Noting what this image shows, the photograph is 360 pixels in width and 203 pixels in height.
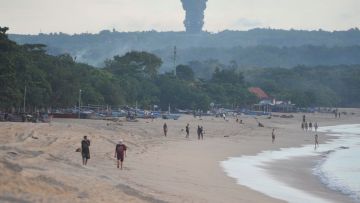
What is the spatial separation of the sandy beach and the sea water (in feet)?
1.82

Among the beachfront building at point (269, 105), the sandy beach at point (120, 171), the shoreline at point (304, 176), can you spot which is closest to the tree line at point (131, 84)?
the beachfront building at point (269, 105)

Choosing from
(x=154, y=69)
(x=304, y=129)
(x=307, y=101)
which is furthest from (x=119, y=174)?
(x=307, y=101)

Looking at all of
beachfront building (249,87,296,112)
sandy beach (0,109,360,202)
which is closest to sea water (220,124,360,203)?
sandy beach (0,109,360,202)

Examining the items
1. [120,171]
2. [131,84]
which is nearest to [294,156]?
[120,171]

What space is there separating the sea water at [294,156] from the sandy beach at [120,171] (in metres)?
0.56

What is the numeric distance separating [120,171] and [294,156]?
774 inches

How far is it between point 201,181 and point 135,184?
15.3 ft

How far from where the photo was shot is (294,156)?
37.9 metres

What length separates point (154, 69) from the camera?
328 feet

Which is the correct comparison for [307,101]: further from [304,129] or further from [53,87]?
[53,87]

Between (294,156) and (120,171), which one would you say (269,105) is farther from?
(120,171)

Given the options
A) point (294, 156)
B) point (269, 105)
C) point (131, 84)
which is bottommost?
point (294, 156)

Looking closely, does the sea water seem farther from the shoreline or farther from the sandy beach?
the sandy beach

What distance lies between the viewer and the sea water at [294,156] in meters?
20.9
